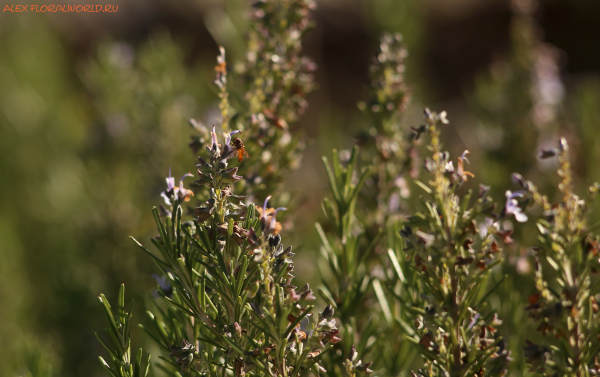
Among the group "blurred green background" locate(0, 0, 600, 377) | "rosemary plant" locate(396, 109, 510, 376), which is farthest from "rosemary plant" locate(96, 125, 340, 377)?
"blurred green background" locate(0, 0, 600, 377)

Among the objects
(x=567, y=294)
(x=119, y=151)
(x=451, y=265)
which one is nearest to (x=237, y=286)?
(x=451, y=265)

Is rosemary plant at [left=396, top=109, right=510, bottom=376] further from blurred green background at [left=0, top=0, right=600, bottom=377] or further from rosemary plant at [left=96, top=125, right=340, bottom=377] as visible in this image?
blurred green background at [left=0, top=0, right=600, bottom=377]

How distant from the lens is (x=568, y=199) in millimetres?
389

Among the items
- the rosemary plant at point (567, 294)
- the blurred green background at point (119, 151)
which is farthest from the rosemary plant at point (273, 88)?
the rosemary plant at point (567, 294)

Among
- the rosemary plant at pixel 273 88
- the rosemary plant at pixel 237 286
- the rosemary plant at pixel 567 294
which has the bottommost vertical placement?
the rosemary plant at pixel 237 286

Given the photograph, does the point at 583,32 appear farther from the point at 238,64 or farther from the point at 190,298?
the point at 190,298

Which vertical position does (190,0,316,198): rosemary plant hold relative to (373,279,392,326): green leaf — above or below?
above

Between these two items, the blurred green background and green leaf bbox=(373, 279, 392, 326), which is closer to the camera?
green leaf bbox=(373, 279, 392, 326)

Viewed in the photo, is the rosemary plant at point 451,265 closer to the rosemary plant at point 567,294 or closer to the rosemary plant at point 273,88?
the rosemary plant at point 567,294

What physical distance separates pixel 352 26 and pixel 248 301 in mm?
4158

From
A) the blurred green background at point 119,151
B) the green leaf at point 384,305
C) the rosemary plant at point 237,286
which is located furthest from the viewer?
the blurred green background at point 119,151

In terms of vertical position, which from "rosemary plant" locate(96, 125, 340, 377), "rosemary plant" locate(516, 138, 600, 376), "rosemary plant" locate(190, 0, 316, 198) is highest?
"rosemary plant" locate(190, 0, 316, 198)

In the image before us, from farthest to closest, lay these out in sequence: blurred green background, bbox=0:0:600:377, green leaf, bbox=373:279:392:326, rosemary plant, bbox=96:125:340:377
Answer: blurred green background, bbox=0:0:600:377, green leaf, bbox=373:279:392:326, rosemary plant, bbox=96:125:340:377

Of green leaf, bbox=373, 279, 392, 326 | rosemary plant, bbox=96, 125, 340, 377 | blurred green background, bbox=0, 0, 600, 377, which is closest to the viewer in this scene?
rosemary plant, bbox=96, 125, 340, 377
